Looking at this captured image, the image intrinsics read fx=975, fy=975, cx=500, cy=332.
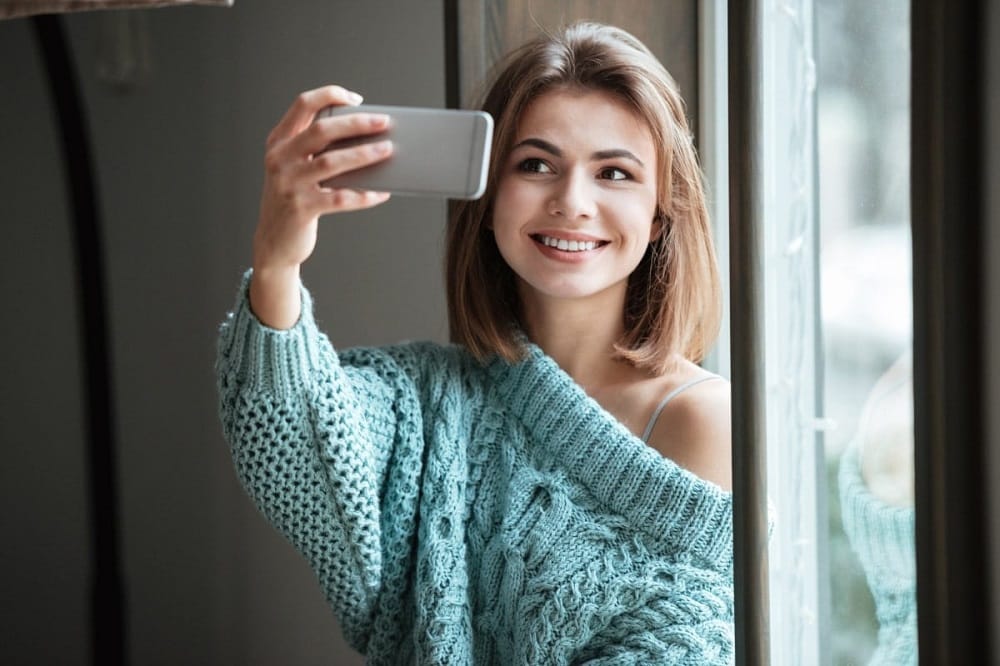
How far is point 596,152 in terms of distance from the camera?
0.88 metres

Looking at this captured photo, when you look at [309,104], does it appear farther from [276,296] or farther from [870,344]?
[870,344]

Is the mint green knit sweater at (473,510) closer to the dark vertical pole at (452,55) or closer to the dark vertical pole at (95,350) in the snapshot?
the dark vertical pole at (95,350)

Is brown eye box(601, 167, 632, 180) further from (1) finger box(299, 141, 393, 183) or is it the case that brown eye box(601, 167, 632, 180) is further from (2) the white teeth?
(1) finger box(299, 141, 393, 183)

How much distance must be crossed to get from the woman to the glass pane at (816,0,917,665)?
273 mm

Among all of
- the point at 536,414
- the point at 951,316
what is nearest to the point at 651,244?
the point at 536,414

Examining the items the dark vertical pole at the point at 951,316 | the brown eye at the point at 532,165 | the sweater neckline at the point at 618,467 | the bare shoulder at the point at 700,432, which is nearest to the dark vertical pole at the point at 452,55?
the brown eye at the point at 532,165

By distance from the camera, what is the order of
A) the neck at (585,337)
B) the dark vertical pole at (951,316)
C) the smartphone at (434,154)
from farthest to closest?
the neck at (585,337), the smartphone at (434,154), the dark vertical pole at (951,316)

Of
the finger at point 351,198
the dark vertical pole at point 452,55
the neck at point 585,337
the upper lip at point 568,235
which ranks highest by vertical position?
the dark vertical pole at point 452,55

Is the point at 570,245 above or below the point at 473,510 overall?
above

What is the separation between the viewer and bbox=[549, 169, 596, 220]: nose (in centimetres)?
86

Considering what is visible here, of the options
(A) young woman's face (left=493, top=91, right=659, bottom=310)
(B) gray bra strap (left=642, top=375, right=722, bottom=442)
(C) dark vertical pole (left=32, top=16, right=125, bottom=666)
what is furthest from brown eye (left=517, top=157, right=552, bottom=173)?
(C) dark vertical pole (left=32, top=16, right=125, bottom=666)

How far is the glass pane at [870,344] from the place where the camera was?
46 centimetres

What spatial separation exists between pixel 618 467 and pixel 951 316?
0.53 m

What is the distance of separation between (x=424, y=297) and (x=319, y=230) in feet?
0.60
